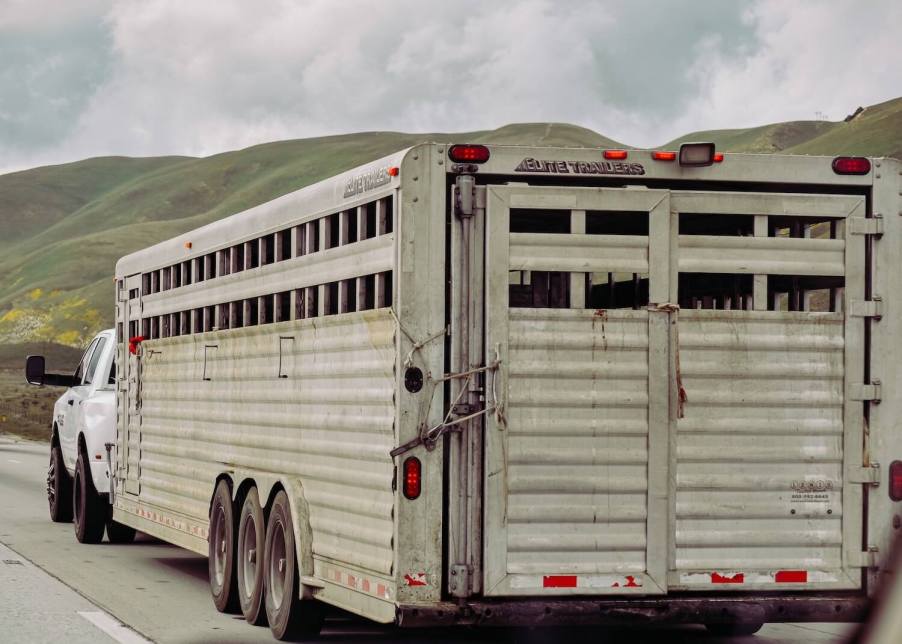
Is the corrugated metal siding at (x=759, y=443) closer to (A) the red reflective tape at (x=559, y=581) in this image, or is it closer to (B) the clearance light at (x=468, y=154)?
(A) the red reflective tape at (x=559, y=581)

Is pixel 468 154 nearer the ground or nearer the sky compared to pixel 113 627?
nearer the sky

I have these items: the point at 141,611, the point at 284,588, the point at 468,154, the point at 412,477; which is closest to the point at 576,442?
the point at 412,477

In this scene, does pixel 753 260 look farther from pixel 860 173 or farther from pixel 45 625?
→ pixel 45 625

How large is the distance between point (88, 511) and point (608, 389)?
9293mm

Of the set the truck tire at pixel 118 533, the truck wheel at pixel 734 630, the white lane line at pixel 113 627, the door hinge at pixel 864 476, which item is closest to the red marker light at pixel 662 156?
the door hinge at pixel 864 476

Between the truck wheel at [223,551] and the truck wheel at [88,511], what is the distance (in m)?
5.02

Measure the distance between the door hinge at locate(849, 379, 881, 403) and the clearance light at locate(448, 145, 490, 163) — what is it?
235 centimetres

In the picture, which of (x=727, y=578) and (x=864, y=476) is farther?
(x=864, y=476)

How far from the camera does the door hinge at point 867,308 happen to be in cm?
830

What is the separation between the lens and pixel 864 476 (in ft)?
27.0

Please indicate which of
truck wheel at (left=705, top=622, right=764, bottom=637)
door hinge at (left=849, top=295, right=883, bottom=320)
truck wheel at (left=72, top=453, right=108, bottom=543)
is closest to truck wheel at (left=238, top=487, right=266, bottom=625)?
truck wheel at (left=705, top=622, right=764, bottom=637)

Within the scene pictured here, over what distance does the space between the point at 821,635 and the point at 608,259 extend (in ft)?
13.1

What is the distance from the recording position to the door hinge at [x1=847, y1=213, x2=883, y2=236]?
8.34m

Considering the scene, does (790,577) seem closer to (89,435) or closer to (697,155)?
(697,155)
